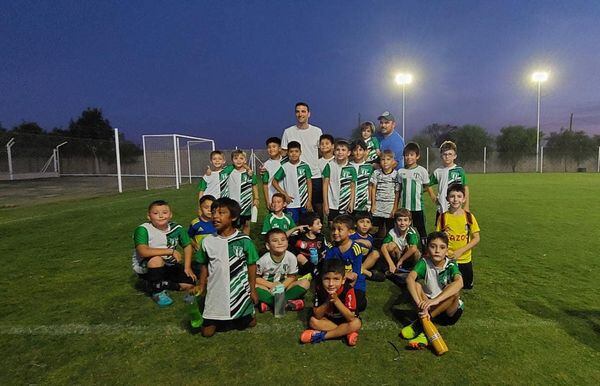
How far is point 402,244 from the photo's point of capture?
4.67 m

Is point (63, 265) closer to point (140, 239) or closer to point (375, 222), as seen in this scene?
point (140, 239)

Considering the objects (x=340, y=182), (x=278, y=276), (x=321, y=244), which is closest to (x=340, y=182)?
(x=340, y=182)

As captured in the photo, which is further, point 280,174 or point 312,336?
point 280,174

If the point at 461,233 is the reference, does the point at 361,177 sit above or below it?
above

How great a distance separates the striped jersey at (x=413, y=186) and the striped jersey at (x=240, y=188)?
2.51 meters

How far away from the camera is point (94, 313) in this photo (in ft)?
12.0

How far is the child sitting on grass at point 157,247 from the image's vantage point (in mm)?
3936

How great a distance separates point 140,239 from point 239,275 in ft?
4.86

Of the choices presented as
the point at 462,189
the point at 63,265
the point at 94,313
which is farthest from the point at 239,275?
the point at 63,265

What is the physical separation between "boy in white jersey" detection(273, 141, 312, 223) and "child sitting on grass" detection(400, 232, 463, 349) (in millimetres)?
2568

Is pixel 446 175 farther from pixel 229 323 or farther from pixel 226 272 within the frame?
pixel 229 323

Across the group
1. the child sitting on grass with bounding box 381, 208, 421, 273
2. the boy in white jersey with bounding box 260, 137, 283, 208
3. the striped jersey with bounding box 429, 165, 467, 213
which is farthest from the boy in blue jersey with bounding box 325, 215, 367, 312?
the boy in white jersey with bounding box 260, 137, 283, 208

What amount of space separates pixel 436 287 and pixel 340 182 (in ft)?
8.39

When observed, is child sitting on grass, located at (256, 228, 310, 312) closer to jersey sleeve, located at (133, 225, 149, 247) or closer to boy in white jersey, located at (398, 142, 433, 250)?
jersey sleeve, located at (133, 225, 149, 247)
